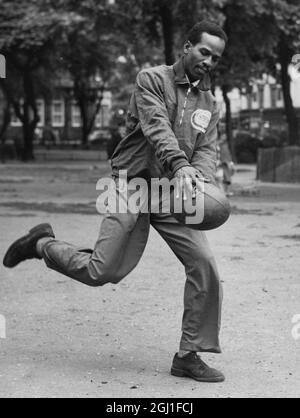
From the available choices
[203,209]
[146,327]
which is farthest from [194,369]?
[146,327]

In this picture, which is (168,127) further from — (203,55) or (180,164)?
Result: (203,55)

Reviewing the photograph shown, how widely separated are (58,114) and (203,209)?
8939 centimetres

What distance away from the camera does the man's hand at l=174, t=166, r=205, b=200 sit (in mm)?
5160

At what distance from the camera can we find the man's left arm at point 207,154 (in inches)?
216

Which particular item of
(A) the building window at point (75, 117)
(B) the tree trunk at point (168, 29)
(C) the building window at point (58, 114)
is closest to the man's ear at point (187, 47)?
(B) the tree trunk at point (168, 29)

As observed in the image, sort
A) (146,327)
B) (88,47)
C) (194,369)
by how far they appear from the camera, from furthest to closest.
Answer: (88,47)
(146,327)
(194,369)

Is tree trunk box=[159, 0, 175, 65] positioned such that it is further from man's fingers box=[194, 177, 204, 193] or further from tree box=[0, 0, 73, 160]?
man's fingers box=[194, 177, 204, 193]

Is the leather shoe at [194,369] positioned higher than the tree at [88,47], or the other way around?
the tree at [88,47]

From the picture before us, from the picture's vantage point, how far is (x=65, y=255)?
5578mm

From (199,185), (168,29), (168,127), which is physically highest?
(168,29)

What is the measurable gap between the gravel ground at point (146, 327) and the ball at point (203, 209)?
85 cm

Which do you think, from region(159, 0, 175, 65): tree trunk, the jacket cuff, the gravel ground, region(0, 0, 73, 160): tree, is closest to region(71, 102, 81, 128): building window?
region(0, 0, 73, 160): tree

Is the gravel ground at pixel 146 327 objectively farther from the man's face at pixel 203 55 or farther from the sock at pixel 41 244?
the man's face at pixel 203 55

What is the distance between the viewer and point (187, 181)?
16.9 ft
